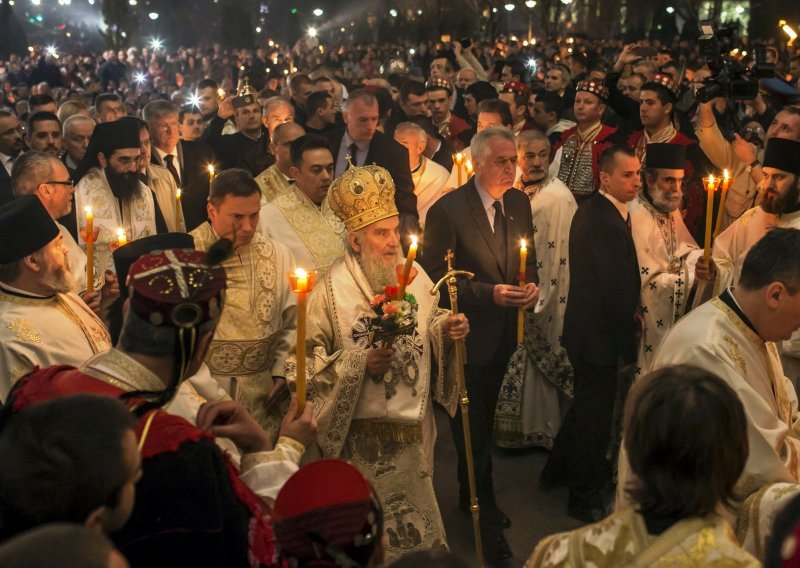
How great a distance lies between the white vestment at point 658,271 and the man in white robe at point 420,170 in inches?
92.4


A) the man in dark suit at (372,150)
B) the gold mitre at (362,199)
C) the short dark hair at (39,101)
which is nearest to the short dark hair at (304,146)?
the gold mitre at (362,199)

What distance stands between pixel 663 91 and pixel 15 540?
7.17 m

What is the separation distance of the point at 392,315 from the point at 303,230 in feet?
6.19

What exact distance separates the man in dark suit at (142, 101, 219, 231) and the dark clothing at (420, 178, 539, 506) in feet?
12.3

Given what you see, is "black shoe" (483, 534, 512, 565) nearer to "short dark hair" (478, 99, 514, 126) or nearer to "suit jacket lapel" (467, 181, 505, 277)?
"suit jacket lapel" (467, 181, 505, 277)

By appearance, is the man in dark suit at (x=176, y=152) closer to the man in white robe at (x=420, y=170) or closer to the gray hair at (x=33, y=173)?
the man in white robe at (x=420, y=170)

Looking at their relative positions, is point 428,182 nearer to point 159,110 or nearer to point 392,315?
point 159,110

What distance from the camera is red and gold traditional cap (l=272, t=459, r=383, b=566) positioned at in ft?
7.17

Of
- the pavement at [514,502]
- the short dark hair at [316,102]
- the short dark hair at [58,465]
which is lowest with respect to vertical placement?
the pavement at [514,502]

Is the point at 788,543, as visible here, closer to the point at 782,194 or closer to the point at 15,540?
the point at 15,540

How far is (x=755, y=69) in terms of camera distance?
7258 millimetres

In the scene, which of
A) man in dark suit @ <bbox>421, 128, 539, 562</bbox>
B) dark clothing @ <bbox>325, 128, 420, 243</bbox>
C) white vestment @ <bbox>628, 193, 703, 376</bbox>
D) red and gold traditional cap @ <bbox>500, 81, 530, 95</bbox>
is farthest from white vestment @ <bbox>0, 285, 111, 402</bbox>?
red and gold traditional cap @ <bbox>500, 81, 530, 95</bbox>

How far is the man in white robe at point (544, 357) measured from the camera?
6562 mm

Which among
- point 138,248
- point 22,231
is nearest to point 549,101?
point 138,248
